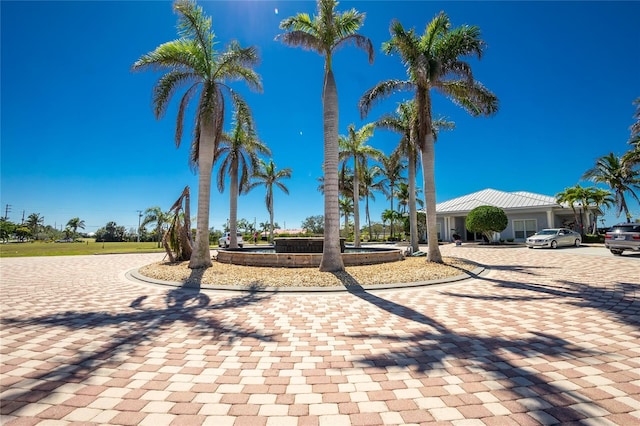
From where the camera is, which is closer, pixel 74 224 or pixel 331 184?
pixel 331 184

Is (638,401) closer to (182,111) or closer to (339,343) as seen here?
(339,343)

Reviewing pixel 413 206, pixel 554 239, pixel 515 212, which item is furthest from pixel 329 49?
pixel 515 212

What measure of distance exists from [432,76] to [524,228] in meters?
25.0

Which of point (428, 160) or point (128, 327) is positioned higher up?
point (428, 160)

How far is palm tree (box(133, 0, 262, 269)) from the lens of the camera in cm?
1166

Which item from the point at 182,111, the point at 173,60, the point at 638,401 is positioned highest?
the point at 173,60

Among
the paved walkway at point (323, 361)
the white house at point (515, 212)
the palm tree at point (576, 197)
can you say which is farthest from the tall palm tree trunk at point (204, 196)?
the palm tree at point (576, 197)

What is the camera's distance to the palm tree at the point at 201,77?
1166 cm

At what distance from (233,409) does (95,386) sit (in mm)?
1564

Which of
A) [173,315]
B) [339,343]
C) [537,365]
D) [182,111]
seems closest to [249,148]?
[182,111]

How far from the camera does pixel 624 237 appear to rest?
601 inches

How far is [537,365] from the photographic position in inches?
131

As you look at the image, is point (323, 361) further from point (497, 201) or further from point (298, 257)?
point (497, 201)

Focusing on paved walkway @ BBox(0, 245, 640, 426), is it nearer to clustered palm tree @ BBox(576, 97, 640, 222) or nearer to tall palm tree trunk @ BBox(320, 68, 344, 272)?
tall palm tree trunk @ BBox(320, 68, 344, 272)
